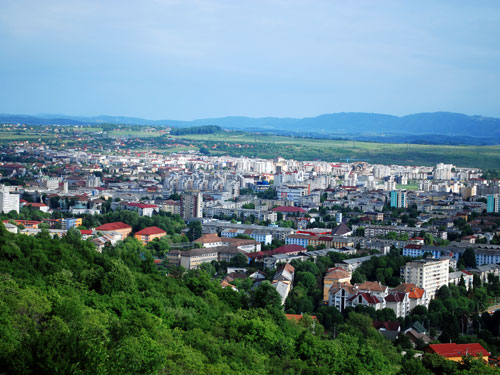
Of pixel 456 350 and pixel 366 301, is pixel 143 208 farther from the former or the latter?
pixel 456 350

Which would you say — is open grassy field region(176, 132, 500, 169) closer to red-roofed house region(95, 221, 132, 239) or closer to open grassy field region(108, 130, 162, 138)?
open grassy field region(108, 130, 162, 138)

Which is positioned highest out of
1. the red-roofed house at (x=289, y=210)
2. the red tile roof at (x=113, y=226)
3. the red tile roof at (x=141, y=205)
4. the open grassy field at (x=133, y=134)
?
the open grassy field at (x=133, y=134)

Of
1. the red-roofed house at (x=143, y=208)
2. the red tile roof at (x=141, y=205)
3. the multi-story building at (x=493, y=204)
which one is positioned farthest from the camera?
the multi-story building at (x=493, y=204)

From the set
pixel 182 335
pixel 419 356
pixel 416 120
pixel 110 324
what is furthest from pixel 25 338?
pixel 416 120

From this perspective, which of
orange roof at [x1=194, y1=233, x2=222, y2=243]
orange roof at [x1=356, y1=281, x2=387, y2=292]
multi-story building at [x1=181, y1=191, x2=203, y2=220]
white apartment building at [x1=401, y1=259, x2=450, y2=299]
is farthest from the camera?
multi-story building at [x1=181, y1=191, x2=203, y2=220]

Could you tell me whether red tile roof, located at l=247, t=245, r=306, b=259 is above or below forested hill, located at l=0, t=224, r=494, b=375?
below

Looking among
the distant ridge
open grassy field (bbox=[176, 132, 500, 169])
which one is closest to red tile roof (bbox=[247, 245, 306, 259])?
open grassy field (bbox=[176, 132, 500, 169])

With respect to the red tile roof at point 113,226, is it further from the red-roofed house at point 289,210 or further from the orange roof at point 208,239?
the red-roofed house at point 289,210

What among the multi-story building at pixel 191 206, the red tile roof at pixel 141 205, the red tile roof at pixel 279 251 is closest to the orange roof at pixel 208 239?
the red tile roof at pixel 279 251
